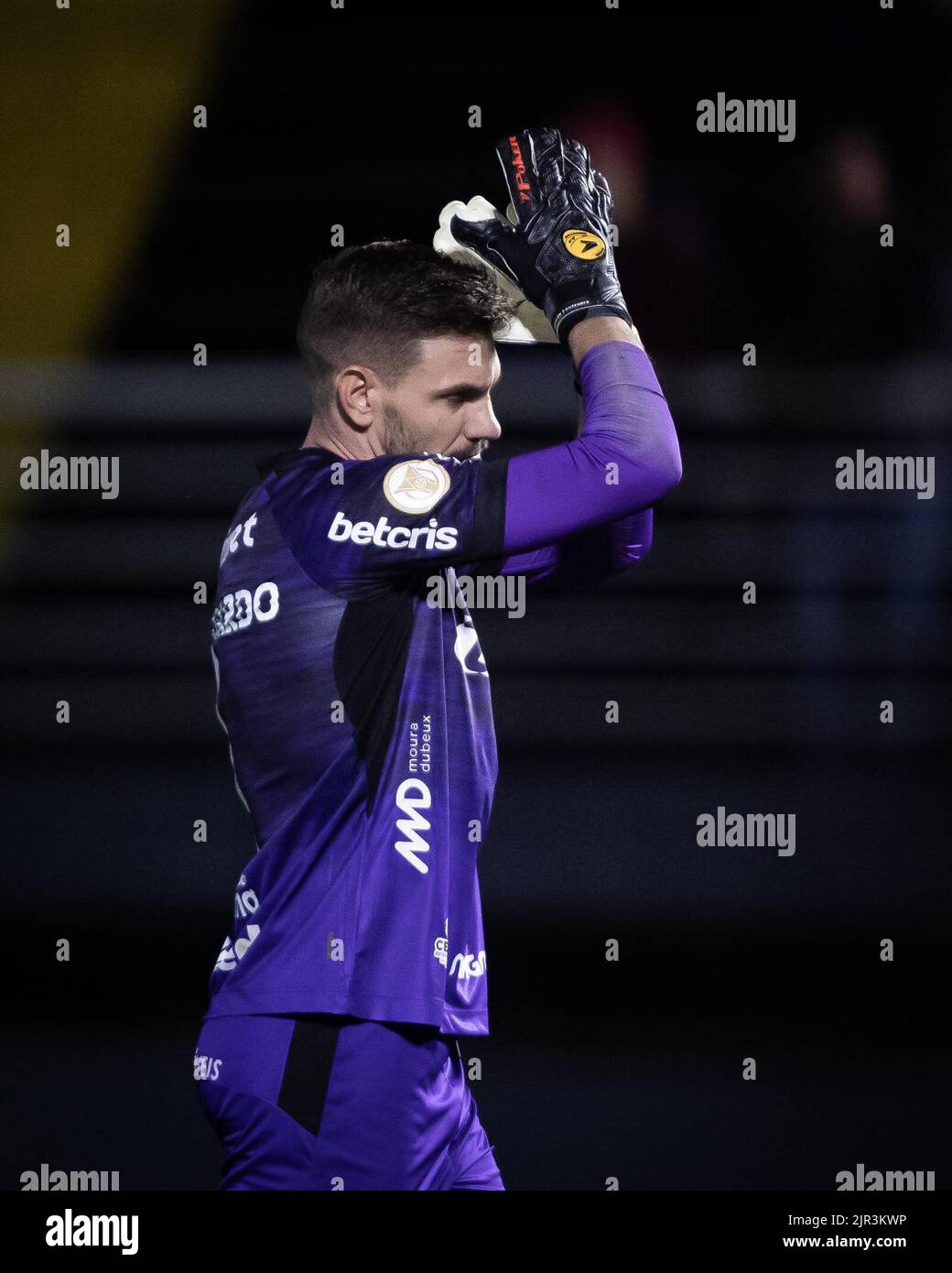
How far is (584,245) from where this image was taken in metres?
2.33

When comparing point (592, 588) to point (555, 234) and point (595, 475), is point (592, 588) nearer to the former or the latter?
point (555, 234)

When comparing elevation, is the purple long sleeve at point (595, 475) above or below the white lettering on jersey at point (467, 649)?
above

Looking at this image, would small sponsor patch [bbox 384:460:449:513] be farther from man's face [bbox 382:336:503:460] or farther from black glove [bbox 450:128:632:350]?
black glove [bbox 450:128:632:350]

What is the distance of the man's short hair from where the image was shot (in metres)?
2.28

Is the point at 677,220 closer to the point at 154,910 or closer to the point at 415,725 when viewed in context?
the point at 154,910

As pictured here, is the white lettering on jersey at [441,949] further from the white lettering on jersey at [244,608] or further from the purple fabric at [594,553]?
the purple fabric at [594,553]

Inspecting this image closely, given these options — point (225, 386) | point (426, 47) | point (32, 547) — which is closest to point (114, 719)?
point (32, 547)

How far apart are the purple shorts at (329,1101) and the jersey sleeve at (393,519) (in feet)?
2.08

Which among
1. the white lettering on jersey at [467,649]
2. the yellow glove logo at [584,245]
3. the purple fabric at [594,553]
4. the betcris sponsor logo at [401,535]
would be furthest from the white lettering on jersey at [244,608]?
the yellow glove logo at [584,245]

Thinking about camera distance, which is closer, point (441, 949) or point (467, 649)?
point (441, 949)

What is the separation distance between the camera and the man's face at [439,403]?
2.28 metres

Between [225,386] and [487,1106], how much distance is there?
312 centimetres

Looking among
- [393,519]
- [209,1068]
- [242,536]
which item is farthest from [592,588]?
[209,1068]

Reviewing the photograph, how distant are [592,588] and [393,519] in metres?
4.02
